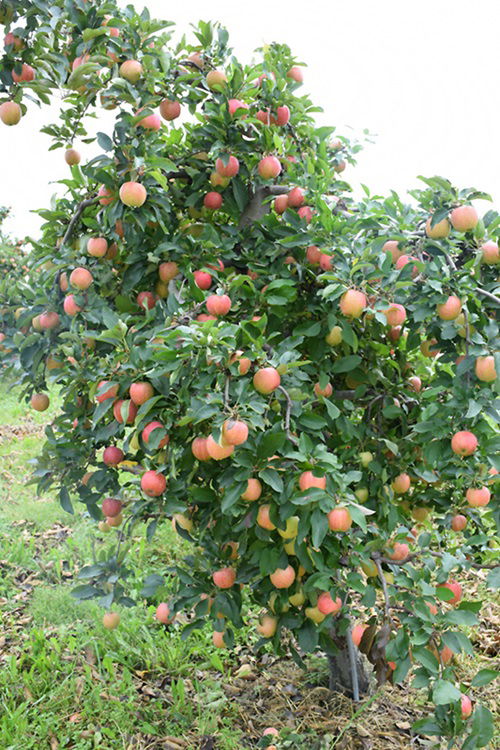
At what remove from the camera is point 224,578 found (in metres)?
2.23

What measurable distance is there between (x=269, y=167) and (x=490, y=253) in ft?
2.70

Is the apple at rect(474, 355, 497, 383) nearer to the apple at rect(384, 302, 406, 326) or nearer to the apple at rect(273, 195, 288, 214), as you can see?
the apple at rect(384, 302, 406, 326)

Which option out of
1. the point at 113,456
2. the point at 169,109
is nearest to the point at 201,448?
the point at 113,456

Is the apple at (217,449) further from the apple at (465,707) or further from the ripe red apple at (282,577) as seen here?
the apple at (465,707)

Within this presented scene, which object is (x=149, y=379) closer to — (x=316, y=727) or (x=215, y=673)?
(x=316, y=727)

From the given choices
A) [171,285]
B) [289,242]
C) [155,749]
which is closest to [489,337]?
[289,242]

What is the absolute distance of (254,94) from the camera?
2428 mm

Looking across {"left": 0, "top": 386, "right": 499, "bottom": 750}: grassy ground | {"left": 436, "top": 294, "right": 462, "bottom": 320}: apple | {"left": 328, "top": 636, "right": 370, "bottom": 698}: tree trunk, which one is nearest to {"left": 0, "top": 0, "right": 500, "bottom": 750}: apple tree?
{"left": 436, "top": 294, "right": 462, "bottom": 320}: apple

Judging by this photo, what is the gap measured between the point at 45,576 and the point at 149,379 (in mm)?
2775

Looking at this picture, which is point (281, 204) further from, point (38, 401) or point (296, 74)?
point (38, 401)

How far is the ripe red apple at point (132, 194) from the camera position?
1.98 metres

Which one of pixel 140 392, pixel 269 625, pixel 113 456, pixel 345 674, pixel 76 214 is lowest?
pixel 345 674

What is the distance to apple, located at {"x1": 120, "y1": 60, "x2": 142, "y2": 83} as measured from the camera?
2.06 metres

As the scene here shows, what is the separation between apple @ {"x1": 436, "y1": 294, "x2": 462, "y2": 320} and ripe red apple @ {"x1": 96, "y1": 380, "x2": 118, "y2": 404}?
0.98 metres
